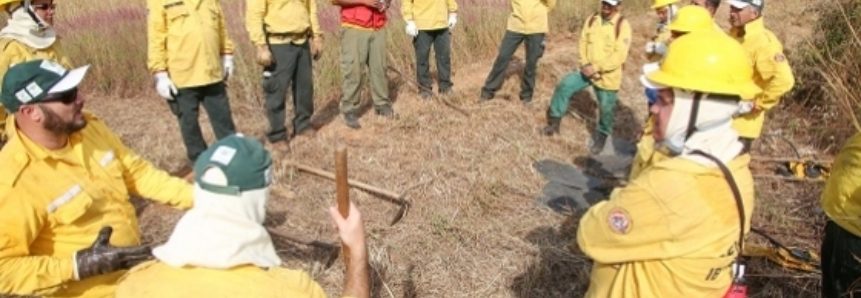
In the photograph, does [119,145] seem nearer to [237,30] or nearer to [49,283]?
[49,283]

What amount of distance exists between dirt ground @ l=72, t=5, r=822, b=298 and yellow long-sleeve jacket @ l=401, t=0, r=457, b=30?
0.80 metres

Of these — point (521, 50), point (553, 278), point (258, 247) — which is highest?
point (258, 247)

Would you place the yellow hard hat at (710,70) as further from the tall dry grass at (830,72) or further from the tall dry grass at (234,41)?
the tall dry grass at (234,41)

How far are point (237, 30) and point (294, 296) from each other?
705 cm

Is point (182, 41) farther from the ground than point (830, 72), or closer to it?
farther from the ground

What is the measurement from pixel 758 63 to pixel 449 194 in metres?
2.23

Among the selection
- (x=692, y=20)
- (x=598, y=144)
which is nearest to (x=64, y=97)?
(x=692, y=20)

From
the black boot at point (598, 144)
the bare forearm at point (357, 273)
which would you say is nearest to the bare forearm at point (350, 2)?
the black boot at point (598, 144)

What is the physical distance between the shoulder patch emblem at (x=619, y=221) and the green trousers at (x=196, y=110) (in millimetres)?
3555

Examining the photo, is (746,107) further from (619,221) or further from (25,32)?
(25,32)

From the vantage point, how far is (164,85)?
182 inches

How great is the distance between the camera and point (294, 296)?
1726 mm

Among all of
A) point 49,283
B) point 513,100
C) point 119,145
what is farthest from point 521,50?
point 49,283

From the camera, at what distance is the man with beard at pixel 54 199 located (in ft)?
7.50
